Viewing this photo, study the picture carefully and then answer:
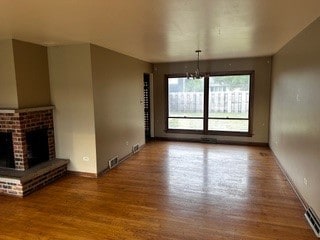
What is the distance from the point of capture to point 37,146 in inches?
168

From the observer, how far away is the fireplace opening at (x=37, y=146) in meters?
4.07

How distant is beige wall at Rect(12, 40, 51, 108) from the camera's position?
3.80 meters

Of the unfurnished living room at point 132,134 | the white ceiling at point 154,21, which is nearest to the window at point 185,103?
the unfurnished living room at point 132,134

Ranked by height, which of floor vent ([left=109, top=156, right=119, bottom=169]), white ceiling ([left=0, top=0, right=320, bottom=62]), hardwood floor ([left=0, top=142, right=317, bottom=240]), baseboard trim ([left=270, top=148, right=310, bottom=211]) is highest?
white ceiling ([left=0, top=0, right=320, bottom=62])

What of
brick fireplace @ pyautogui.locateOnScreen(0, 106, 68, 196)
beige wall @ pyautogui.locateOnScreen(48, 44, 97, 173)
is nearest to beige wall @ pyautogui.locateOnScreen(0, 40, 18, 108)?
brick fireplace @ pyautogui.locateOnScreen(0, 106, 68, 196)

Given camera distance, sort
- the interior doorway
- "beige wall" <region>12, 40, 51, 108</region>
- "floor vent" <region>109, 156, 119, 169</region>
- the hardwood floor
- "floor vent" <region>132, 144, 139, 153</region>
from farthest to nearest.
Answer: the interior doorway, "floor vent" <region>132, 144, 139, 153</region>, "floor vent" <region>109, 156, 119, 169</region>, "beige wall" <region>12, 40, 51, 108</region>, the hardwood floor

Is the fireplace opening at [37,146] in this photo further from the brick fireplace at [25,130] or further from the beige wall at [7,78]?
the beige wall at [7,78]

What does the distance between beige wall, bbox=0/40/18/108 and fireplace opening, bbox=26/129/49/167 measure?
2.00 ft

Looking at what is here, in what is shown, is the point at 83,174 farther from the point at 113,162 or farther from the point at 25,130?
the point at 25,130

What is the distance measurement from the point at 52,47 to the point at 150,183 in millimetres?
3047

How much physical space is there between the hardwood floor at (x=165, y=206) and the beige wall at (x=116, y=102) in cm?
59

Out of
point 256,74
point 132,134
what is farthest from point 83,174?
point 256,74

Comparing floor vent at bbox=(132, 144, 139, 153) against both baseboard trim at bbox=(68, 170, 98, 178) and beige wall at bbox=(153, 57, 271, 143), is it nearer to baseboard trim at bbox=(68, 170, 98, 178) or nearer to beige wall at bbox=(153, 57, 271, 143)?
baseboard trim at bbox=(68, 170, 98, 178)

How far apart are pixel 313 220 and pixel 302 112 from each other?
1446 mm
